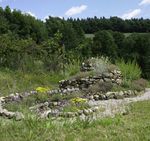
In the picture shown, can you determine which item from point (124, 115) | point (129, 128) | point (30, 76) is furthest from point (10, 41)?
point (129, 128)

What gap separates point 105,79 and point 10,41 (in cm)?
674

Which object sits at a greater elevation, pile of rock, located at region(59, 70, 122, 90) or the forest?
the forest

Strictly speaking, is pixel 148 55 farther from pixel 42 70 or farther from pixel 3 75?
pixel 3 75

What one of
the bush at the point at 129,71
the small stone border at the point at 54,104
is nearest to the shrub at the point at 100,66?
the bush at the point at 129,71

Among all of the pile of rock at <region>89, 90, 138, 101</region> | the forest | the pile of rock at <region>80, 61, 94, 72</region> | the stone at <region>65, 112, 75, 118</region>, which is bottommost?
the pile of rock at <region>89, 90, 138, 101</region>

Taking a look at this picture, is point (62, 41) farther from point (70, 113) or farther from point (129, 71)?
point (70, 113)

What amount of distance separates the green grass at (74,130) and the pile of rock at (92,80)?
5.65 m

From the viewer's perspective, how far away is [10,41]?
57.0ft

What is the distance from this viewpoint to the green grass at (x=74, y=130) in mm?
5152

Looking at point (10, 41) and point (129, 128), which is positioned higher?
point (10, 41)

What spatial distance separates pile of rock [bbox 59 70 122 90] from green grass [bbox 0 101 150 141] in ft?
18.5

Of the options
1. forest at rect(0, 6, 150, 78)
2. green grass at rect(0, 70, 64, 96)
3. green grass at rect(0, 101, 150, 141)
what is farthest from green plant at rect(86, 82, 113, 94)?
forest at rect(0, 6, 150, 78)

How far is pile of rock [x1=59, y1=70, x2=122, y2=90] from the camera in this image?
39.2 ft

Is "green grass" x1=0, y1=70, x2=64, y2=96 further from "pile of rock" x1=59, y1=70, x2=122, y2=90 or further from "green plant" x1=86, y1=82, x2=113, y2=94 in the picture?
"green plant" x1=86, y1=82, x2=113, y2=94
